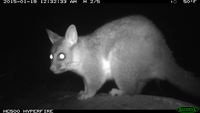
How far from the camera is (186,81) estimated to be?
5094 millimetres

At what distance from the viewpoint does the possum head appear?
515 centimetres

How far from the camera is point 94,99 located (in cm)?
516

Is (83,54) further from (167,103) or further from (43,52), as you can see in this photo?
(43,52)

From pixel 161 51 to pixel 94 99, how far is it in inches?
63.1

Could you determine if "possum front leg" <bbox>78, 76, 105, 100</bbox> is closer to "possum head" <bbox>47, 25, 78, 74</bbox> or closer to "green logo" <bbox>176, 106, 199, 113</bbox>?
"possum head" <bbox>47, 25, 78, 74</bbox>

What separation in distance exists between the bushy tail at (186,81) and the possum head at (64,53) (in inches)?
76.7

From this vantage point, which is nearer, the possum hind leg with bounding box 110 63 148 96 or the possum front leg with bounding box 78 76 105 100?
the possum hind leg with bounding box 110 63 148 96

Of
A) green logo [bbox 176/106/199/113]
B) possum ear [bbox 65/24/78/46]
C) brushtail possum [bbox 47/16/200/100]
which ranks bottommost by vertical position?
green logo [bbox 176/106/199/113]

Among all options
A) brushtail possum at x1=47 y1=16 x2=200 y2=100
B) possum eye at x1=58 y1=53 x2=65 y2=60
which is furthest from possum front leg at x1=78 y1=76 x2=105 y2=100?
possum eye at x1=58 y1=53 x2=65 y2=60

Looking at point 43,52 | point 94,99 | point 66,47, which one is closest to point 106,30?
point 66,47

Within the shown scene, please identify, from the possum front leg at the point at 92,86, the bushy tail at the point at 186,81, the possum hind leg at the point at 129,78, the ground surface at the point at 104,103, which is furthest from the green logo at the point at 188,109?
the possum front leg at the point at 92,86

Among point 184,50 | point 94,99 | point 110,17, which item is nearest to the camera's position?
point 94,99

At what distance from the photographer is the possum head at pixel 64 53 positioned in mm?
5147

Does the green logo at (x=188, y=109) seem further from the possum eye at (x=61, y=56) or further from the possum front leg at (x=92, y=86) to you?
the possum eye at (x=61, y=56)
